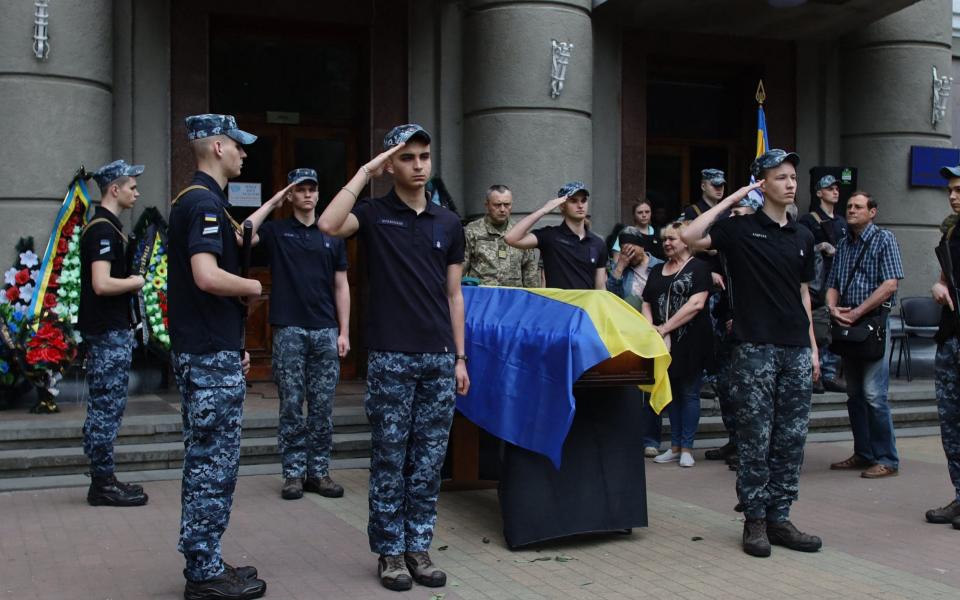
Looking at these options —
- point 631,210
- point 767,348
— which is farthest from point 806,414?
point 631,210

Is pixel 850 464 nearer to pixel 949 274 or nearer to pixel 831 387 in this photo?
pixel 949 274

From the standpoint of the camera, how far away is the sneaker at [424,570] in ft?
18.9

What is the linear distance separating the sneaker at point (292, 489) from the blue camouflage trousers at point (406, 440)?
85.8 inches

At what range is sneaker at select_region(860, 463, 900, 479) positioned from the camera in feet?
29.5

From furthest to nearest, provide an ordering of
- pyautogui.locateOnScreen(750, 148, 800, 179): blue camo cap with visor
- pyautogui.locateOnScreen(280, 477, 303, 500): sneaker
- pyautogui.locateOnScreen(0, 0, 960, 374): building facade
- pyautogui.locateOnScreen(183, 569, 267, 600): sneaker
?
pyautogui.locateOnScreen(0, 0, 960, 374): building facade < pyautogui.locateOnScreen(280, 477, 303, 500): sneaker < pyautogui.locateOnScreen(750, 148, 800, 179): blue camo cap with visor < pyautogui.locateOnScreen(183, 569, 267, 600): sneaker

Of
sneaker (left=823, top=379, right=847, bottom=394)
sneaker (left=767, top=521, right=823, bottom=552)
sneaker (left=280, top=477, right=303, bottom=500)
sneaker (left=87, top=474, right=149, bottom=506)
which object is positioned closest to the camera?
sneaker (left=767, top=521, right=823, bottom=552)

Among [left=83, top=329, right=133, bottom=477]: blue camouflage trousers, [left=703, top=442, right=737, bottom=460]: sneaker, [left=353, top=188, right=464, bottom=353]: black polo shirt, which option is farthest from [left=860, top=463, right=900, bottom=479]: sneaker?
[left=83, top=329, right=133, bottom=477]: blue camouflage trousers

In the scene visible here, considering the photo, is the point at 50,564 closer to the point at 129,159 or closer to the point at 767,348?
the point at 767,348

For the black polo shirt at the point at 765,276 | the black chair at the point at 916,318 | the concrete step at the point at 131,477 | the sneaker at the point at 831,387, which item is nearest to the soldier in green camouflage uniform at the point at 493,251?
the concrete step at the point at 131,477

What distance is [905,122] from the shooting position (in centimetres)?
1417

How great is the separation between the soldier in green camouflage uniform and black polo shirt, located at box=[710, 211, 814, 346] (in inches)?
124

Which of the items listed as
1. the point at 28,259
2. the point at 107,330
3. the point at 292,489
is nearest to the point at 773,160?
the point at 292,489

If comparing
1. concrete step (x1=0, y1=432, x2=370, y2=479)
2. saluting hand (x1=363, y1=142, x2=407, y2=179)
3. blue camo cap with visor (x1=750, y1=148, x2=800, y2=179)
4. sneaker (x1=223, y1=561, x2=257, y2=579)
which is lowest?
sneaker (x1=223, y1=561, x2=257, y2=579)

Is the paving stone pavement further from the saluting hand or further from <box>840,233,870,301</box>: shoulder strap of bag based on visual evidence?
the saluting hand
